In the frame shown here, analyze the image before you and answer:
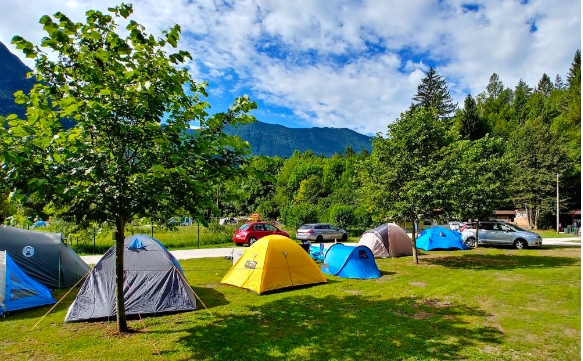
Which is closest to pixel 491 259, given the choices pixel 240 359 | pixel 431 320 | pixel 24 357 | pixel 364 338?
pixel 431 320

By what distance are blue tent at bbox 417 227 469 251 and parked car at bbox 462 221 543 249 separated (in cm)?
164

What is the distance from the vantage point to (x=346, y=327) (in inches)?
265

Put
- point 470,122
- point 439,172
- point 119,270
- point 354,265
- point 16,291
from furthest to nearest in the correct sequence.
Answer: point 470,122 < point 439,172 < point 354,265 < point 16,291 < point 119,270

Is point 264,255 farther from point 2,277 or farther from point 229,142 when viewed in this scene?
point 2,277

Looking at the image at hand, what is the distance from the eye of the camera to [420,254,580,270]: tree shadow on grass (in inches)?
546

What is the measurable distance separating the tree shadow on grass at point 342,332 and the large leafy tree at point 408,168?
535 centimetres

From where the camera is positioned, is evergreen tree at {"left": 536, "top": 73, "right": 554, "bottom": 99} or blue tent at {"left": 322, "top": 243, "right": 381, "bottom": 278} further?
evergreen tree at {"left": 536, "top": 73, "right": 554, "bottom": 99}

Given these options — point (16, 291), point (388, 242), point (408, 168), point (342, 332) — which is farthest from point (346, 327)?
point (388, 242)

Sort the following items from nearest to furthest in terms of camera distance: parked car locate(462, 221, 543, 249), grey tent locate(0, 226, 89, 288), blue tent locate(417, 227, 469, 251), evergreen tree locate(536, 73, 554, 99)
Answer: grey tent locate(0, 226, 89, 288)
blue tent locate(417, 227, 469, 251)
parked car locate(462, 221, 543, 249)
evergreen tree locate(536, 73, 554, 99)

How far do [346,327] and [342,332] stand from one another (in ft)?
1.01

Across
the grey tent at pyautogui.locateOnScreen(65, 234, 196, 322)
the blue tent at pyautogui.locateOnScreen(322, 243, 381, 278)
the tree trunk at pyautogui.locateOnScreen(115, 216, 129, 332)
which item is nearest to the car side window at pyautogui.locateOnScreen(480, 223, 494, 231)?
the blue tent at pyautogui.locateOnScreen(322, 243, 381, 278)

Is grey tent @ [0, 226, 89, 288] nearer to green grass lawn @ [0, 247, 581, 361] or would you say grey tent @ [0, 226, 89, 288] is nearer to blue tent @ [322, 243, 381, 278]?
green grass lawn @ [0, 247, 581, 361]

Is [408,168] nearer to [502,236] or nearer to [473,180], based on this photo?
[473,180]

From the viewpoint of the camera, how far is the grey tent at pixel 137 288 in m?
7.26
